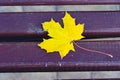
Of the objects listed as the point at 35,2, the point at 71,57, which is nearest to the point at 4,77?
the point at 35,2

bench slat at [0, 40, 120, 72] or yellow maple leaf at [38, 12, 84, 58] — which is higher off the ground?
yellow maple leaf at [38, 12, 84, 58]

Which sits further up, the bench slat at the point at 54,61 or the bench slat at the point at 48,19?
the bench slat at the point at 48,19

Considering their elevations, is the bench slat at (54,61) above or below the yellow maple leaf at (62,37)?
below

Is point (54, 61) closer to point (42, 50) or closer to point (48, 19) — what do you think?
point (42, 50)

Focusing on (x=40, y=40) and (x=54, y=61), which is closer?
(x=54, y=61)

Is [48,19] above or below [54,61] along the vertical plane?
above

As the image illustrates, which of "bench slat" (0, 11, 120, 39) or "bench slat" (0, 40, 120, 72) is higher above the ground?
"bench slat" (0, 11, 120, 39)

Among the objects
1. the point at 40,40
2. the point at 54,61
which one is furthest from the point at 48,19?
the point at 54,61
